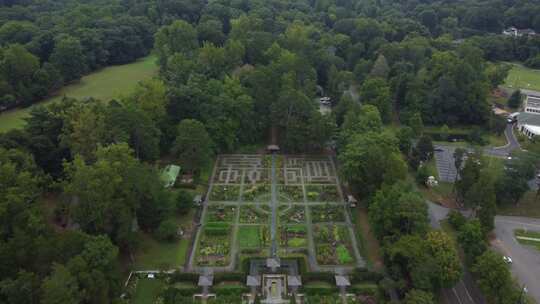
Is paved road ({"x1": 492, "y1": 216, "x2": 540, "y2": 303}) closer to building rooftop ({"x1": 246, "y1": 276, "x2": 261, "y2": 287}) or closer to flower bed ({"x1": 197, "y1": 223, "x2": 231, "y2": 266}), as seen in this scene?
building rooftop ({"x1": 246, "y1": 276, "x2": 261, "y2": 287})

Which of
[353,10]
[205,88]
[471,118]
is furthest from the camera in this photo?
[353,10]

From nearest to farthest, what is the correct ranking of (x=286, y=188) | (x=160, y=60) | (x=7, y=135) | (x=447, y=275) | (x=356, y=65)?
(x=447, y=275)
(x=7, y=135)
(x=286, y=188)
(x=160, y=60)
(x=356, y=65)

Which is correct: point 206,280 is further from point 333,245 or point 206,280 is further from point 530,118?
point 530,118

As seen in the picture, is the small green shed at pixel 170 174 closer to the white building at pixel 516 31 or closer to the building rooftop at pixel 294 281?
the building rooftop at pixel 294 281

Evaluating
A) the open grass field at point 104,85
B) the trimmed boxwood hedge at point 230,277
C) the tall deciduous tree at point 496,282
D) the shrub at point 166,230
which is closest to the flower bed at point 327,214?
the trimmed boxwood hedge at point 230,277

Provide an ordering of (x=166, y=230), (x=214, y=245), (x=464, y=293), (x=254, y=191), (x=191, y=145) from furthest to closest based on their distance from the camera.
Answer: (x=191, y=145), (x=254, y=191), (x=214, y=245), (x=166, y=230), (x=464, y=293)

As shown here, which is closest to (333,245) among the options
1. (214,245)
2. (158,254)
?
(214,245)

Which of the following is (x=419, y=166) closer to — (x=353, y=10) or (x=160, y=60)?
(x=160, y=60)

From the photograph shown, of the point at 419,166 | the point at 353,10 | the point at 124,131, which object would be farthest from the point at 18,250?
the point at 353,10
